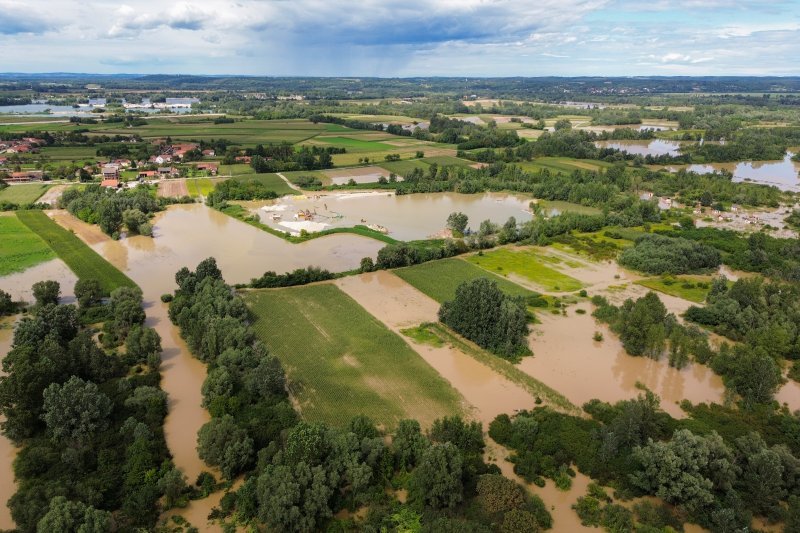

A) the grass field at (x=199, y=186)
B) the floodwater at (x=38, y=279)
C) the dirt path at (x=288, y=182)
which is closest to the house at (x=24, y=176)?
the grass field at (x=199, y=186)

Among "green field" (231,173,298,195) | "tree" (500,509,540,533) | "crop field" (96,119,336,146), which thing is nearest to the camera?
"tree" (500,509,540,533)

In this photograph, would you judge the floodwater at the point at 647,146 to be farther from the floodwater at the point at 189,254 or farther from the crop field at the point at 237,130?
the floodwater at the point at 189,254

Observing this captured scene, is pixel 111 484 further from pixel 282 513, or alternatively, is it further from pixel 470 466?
pixel 470 466

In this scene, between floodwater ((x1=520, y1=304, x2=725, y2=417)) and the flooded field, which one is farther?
floodwater ((x1=520, y1=304, x2=725, y2=417))

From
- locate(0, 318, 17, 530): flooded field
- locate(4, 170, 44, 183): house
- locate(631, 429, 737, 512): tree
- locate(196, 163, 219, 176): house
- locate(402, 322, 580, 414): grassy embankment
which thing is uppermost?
locate(196, 163, 219, 176): house

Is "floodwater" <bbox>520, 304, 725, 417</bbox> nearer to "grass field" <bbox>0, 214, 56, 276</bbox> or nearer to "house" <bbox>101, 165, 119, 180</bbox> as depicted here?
"grass field" <bbox>0, 214, 56, 276</bbox>

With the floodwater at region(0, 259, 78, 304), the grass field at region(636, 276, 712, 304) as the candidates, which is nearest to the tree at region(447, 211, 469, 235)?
the grass field at region(636, 276, 712, 304)

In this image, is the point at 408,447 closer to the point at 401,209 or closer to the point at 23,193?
→ the point at 401,209

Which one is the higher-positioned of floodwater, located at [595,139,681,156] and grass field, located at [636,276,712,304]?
floodwater, located at [595,139,681,156]
